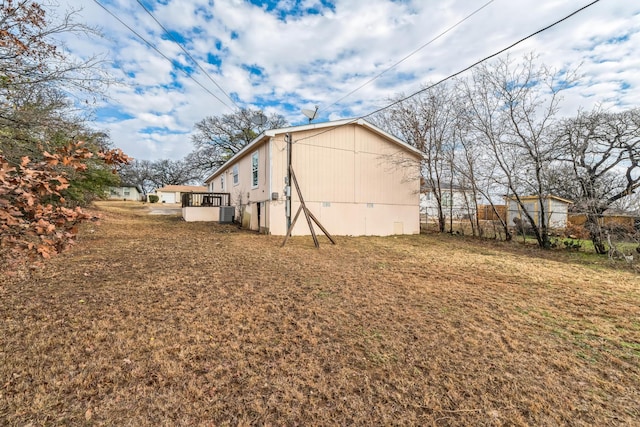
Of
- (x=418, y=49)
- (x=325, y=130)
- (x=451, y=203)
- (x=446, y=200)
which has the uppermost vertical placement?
(x=418, y=49)

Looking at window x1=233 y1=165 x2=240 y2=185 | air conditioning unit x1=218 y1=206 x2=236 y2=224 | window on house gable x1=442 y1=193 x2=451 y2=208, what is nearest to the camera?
window on house gable x1=442 y1=193 x2=451 y2=208

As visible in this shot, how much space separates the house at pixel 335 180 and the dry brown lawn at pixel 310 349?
5220mm

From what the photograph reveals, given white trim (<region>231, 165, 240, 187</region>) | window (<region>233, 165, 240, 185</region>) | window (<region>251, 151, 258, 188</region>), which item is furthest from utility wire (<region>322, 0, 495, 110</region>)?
window (<region>233, 165, 240, 185</region>)

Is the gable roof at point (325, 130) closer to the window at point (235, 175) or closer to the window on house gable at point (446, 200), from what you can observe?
the window at point (235, 175)

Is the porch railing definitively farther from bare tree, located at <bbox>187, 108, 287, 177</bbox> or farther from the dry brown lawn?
the dry brown lawn

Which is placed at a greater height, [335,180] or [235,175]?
[235,175]

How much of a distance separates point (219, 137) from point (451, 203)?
2056 cm

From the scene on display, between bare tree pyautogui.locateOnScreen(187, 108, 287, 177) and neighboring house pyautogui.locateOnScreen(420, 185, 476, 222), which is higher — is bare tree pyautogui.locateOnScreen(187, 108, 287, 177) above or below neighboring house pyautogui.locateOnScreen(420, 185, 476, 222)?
above

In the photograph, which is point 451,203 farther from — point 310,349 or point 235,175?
point 310,349

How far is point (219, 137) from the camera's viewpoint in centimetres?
2523

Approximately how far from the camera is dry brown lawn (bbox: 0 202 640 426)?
1.81m

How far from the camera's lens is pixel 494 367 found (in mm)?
2279

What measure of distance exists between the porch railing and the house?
3.06 m

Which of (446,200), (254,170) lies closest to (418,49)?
(254,170)
